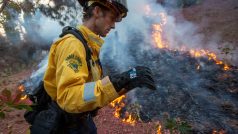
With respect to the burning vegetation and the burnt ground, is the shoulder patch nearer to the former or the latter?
the burning vegetation

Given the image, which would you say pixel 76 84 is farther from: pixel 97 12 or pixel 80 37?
pixel 97 12

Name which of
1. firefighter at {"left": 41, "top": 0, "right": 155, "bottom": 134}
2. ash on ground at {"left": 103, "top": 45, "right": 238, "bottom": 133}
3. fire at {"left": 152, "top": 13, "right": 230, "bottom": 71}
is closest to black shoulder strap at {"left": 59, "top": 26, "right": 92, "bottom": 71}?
firefighter at {"left": 41, "top": 0, "right": 155, "bottom": 134}

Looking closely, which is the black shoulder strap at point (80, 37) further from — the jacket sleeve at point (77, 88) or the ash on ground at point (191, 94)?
the ash on ground at point (191, 94)

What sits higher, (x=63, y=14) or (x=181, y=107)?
(x=63, y=14)

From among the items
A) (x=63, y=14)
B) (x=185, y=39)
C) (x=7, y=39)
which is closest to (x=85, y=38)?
(x=185, y=39)

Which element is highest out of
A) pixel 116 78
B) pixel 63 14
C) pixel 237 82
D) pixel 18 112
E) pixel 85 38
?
pixel 63 14

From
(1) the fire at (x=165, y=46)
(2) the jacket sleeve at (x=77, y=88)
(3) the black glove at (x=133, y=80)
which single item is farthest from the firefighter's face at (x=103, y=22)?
(1) the fire at (x=165, y=46)

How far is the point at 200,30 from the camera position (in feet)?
55.1

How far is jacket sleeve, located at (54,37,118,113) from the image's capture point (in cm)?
212

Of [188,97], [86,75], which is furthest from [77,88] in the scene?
[188,97]

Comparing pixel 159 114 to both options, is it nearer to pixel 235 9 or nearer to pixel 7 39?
pixel 235 9

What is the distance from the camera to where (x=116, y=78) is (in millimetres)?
2207

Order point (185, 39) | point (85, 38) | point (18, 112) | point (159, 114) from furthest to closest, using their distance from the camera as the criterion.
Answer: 1. point (185, 39)
2. point (18, 112)
3. point (159, 114)
4. point (85, 38)

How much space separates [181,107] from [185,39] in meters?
8.97
